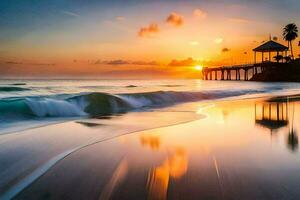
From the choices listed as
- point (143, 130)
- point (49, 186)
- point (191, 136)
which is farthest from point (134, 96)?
point (49, 186)

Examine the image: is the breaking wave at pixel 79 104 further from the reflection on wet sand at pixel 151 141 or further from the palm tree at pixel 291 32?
the palm tree at pixel 291 32

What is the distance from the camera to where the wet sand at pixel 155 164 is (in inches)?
105

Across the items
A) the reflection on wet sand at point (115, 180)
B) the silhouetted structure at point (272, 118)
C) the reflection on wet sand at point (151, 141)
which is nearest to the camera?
A: the reflection on wet sand at point (115, 180)

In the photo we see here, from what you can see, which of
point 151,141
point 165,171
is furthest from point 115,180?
point 151,141

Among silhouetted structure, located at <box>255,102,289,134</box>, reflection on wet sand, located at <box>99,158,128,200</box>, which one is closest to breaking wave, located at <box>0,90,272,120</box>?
silhouetted structure, located at <box>255,102,289,134</box>

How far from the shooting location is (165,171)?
326 cm

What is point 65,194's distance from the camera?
8.56 ft

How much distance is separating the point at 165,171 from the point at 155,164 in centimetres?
30

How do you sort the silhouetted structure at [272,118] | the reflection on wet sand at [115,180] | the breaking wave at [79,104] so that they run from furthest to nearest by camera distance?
the breaking wave at [79,104], the silhouetted structure at [272,118], the reflection on wet sand at [115,180]

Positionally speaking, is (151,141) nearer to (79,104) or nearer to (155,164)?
(155,164)

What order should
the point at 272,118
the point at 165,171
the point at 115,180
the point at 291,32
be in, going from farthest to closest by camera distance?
the point at 291,32, the point at 272,118, the point at 165,171, the point at 115,180

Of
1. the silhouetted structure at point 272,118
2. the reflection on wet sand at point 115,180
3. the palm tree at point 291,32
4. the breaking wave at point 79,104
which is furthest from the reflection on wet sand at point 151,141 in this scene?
the palm tree at point 291,32

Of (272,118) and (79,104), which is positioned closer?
(272,118)

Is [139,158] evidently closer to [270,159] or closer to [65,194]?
[65,194]
